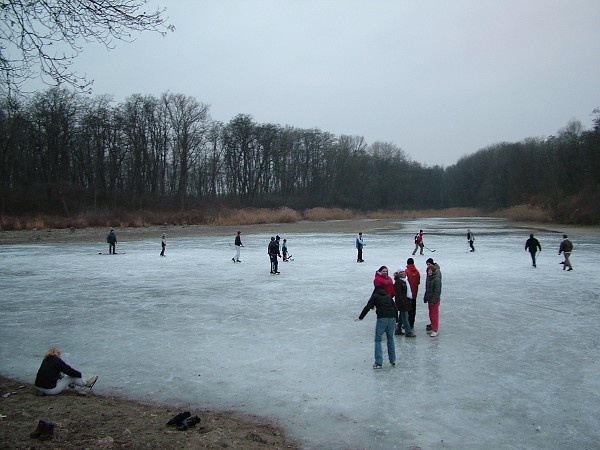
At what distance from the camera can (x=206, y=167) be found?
8506 cm

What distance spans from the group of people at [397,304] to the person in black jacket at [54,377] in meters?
4.36

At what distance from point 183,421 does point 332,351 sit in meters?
3.57

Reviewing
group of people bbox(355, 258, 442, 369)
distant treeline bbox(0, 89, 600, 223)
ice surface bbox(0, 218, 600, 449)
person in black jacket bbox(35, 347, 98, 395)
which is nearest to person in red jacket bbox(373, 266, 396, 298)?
group of people bbox(355, 258, 442, 369)

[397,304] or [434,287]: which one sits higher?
[434,287]

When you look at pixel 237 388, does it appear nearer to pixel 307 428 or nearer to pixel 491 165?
pixel 307 428

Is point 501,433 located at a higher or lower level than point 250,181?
lower

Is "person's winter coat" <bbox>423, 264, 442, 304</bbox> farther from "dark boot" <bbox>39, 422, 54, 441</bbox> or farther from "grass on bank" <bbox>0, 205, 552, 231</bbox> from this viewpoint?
"grass on bank" <bbox>0, 205, 552, 231</bbox>

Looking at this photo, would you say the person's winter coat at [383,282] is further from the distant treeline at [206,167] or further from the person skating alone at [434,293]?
the distant treeline at [206,167]

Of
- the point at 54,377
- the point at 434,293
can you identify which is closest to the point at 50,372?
the point at 54,377

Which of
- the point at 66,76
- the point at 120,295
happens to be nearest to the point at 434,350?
the point at 66,76

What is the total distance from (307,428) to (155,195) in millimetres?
67848

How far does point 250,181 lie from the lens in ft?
282

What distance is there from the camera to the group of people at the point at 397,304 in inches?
285

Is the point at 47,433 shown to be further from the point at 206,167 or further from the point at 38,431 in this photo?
the point at 206,167
